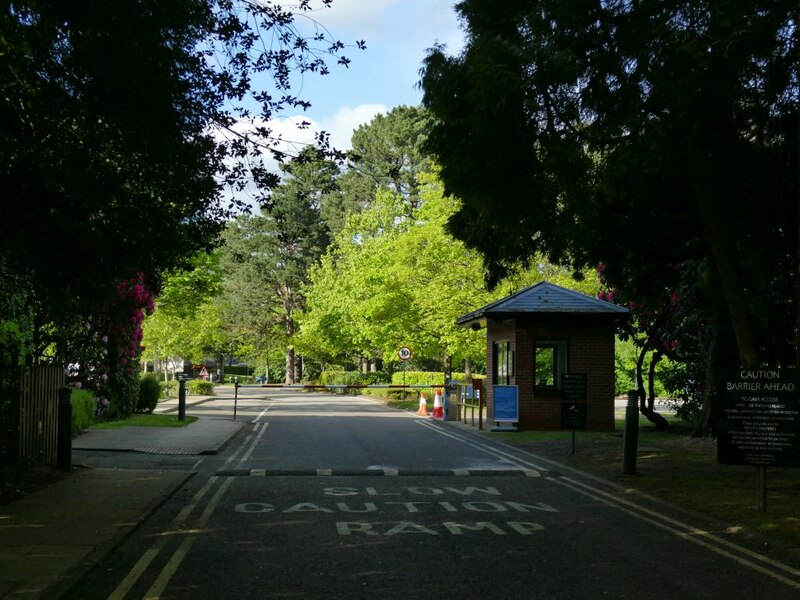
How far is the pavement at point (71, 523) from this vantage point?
6.85 meters

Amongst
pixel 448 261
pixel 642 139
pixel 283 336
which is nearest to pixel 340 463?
pixel 642 139

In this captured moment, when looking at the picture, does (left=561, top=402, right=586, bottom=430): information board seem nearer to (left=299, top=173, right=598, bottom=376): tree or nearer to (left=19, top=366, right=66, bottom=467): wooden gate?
(left=19, top=366, right=66, bottom=467): wooden gate

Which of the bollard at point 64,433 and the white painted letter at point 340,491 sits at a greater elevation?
the bollard at point 64,433

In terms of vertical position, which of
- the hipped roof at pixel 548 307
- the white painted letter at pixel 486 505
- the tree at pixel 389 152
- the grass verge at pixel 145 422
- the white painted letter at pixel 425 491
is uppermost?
the tree at pixel 389 152

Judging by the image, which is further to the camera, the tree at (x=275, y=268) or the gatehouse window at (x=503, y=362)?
the tree at (x=275, y=268)

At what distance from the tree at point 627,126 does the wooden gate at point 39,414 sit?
7.13 metres

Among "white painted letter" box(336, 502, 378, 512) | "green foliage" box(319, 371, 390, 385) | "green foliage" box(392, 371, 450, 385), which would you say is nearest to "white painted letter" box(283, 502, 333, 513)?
"white painted letter" box(336, 502, 378, 512)

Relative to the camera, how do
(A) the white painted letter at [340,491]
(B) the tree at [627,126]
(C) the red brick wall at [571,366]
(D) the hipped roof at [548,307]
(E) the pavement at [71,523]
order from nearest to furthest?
(E) the pavement at [71,523] → (A) the white painted letter at [340,491] → (B) the tree at [627,126] → (D) the hipped roof at [548,307] → (C) the red brick wall at [571,366]

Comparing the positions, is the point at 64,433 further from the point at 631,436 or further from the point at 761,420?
the point at 761,420

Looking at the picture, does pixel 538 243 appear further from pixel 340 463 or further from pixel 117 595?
pixel 117 595

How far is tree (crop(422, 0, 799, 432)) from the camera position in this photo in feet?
39.5

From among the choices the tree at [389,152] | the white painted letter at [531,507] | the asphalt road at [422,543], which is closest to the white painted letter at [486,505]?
the asphalt road at [422,543]

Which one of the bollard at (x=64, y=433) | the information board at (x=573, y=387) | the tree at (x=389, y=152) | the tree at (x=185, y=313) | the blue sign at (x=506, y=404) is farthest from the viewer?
the tree at (x=389, y=152)

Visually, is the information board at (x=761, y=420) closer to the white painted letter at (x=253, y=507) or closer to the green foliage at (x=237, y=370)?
the white painted letter at (x=253, y=507)
